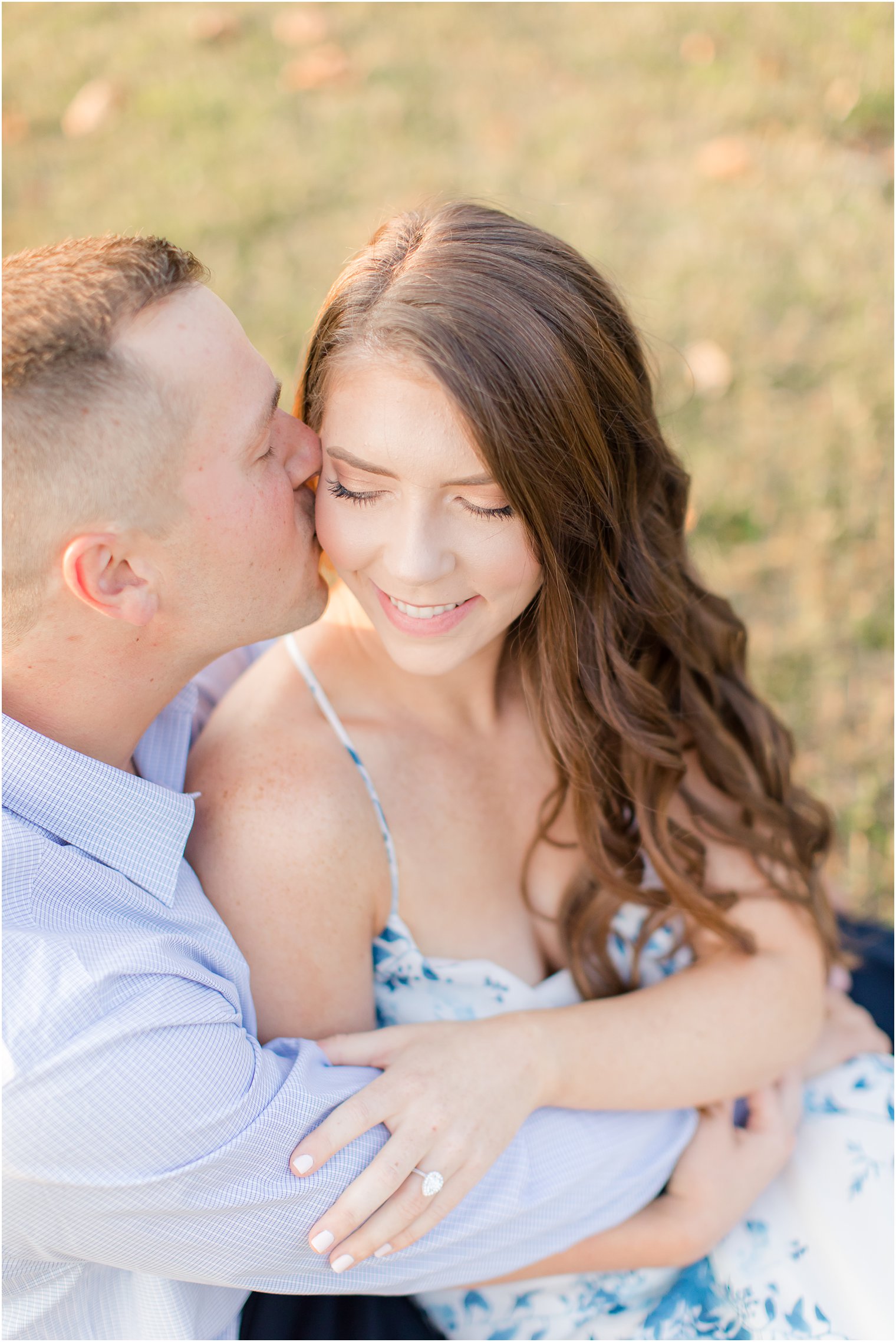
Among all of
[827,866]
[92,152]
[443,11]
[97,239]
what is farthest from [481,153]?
[97,239]

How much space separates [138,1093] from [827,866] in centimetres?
256

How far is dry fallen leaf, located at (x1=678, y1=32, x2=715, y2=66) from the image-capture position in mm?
6406

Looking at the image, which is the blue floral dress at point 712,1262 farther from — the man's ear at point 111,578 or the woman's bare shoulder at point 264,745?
the man's ear at point 111,578

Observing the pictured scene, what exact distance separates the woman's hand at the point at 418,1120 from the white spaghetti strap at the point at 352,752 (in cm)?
30

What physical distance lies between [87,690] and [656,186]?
4.97m

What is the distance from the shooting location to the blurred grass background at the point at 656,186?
4.26m

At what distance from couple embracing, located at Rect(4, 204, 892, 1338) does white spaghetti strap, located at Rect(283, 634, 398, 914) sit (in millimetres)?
13

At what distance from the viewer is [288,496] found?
2.02 metres

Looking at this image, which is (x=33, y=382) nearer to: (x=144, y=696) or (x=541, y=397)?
(x=144, y=696)

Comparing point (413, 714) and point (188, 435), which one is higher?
point (188, 435)

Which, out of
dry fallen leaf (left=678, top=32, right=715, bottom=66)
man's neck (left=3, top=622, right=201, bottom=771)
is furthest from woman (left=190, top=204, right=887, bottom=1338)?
dry fallen leaf (left=678, top=32, right=715, bottom=66)

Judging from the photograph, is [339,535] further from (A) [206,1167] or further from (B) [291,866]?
(A) [206,1167]

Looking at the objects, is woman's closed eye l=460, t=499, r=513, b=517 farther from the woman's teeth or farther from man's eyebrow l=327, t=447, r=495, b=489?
the woman's teeth

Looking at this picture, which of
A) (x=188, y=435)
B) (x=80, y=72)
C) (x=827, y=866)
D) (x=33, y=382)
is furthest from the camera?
(x=80, y=72)
